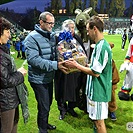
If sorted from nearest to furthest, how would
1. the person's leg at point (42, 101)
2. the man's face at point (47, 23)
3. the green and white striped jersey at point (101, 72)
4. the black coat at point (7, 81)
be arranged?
the black coat at point (7, 81) < the green and white striped jersey at point (101, 72) < the man's face at point (47, 23) < the person's leg at point (42, 101)

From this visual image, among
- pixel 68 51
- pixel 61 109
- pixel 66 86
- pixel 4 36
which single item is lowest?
pixel 61 109

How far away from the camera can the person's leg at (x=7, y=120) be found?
184 centimetres

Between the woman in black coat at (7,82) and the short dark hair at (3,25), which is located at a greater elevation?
the short dark hair at (3,25)

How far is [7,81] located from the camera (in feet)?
5.64

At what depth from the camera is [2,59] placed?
172cm

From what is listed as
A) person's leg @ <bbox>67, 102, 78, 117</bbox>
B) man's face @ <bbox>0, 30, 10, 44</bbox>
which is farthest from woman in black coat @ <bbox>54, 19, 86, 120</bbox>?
man's face @ <bbox>0, 30, 10, 44</bbox>

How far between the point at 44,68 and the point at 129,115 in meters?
1.75

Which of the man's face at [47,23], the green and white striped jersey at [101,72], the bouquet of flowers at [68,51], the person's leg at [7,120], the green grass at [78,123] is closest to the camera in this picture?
the person's leg at [7,120]

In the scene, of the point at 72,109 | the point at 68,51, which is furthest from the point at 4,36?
the point at 72,109

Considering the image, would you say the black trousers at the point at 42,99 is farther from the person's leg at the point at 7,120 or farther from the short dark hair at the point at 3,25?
the short dark hair at the point at 3,25

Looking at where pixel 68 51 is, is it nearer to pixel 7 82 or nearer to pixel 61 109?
pixel 7 82

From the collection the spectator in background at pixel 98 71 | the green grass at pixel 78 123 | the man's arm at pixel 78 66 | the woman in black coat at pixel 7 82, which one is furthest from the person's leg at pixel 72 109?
the woman in black coat at pixel 7 82

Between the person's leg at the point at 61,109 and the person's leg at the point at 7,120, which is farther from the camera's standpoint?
the person's leg at the point at 61,109

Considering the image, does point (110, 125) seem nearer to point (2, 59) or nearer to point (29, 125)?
point (29, 125)
